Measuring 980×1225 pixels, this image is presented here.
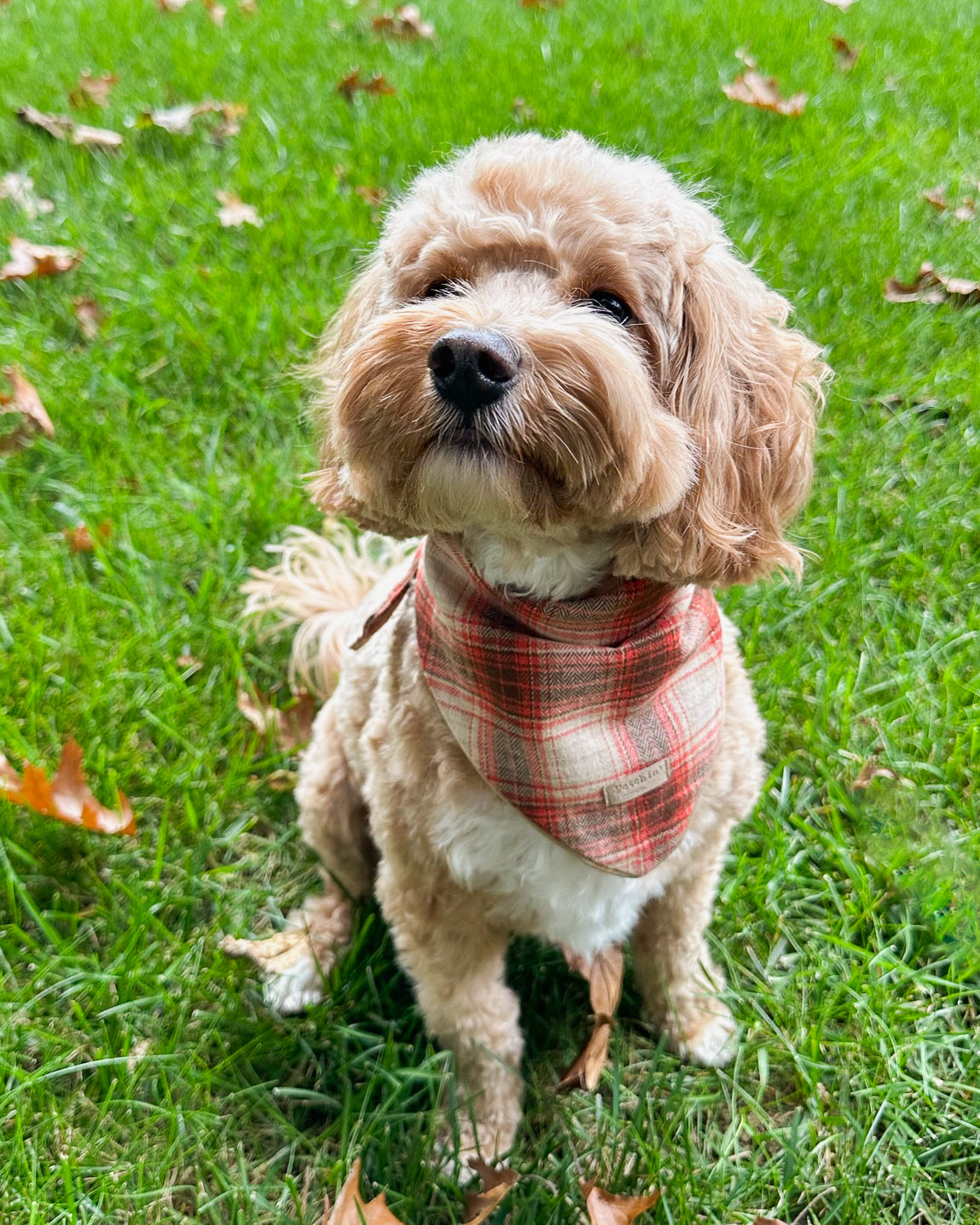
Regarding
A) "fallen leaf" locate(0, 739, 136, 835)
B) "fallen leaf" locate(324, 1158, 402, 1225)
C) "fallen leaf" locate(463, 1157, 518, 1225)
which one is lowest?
"fallen leaf" locate(463, 1157, 518, 1225)

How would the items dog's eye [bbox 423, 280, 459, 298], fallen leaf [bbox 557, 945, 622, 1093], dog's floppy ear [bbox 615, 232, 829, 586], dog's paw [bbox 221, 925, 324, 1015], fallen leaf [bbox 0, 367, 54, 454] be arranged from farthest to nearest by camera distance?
fallen leaf [bbox 0, 367, 54, 454], dog's paw [bbox 221, 925, 324, 1015], fallen leaf [bbox 557, 945, 622, 1093], dog's eye [bbox 423, 280, 459, 298], dog's floppy ear [bbox 615, 232, 829, 586]

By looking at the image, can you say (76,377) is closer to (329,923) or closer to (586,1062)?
(329,923)

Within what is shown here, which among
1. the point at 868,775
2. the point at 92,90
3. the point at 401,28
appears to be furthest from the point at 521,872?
the point at 401,28

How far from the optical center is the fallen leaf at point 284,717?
2.71 meters

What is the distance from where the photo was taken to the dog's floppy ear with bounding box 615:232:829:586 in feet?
5.19

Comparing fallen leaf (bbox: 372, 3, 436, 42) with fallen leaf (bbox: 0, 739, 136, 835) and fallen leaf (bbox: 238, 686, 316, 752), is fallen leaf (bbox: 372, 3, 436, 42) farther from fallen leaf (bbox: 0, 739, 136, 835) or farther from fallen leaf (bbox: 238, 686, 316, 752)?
fallen leaf (bbox: 0, 739, 136, 835)

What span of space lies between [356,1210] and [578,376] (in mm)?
1526

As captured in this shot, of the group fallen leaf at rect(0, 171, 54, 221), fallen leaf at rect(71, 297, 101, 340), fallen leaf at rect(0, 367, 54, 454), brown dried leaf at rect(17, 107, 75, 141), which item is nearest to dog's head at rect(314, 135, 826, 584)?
fallen leaf at rect(0, 367, 54, 454)

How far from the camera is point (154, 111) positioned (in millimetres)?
5039

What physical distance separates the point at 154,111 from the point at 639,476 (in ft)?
15.7

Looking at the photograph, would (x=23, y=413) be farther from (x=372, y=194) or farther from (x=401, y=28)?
(x=401, y=28)

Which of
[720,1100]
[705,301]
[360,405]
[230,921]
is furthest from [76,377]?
[720,1100]

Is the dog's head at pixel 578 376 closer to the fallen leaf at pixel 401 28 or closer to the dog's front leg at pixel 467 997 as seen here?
the dog's front leg at pixel 467 997

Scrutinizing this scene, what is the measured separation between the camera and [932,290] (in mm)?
3986
